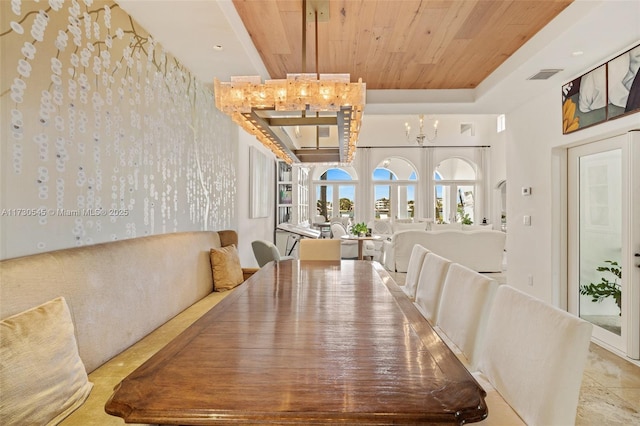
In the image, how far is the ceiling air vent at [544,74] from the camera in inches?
133

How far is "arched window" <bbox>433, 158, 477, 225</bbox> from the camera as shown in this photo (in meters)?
10.8

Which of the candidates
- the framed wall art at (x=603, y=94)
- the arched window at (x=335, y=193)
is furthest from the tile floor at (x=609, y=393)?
the arched window at (x=335, y=193)

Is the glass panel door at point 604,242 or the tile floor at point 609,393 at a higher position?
the glass panel door at point 604,242

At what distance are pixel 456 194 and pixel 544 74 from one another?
769 cm

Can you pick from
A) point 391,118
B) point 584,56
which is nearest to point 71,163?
point 584,56

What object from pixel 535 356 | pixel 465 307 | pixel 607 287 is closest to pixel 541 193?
pixel 607 287

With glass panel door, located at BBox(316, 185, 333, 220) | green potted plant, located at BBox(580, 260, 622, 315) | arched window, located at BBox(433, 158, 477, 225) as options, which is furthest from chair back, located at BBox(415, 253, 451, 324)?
arched window, located at BBox(433, 158, 477, 225)

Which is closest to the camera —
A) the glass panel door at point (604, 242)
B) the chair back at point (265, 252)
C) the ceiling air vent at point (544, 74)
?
the glass panel door at point (604, 242)

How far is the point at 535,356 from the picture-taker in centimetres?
112

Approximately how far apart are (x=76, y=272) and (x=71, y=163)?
0.60 meters

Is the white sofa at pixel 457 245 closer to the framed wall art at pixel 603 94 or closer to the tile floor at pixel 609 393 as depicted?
the framed wall art at pixel 603 94

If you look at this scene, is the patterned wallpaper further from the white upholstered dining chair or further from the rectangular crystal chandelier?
the white upholstered dining chair

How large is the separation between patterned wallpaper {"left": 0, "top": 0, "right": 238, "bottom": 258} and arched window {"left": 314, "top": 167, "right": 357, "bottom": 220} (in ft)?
25.2

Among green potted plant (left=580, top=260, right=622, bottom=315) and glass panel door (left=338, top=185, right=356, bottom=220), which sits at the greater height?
glass panel door (left=338, top=185, right=356, bottom=220)
